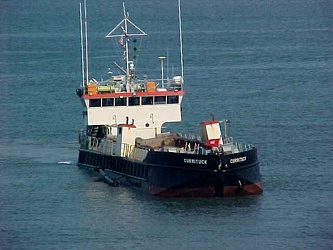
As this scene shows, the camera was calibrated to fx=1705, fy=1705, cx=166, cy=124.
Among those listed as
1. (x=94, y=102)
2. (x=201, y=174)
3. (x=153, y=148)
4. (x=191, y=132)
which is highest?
(x=94, y=102)

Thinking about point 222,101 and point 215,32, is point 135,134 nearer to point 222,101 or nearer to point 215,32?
point 222,101

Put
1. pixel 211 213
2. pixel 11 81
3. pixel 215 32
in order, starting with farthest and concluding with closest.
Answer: pixel 215 32, pixel 11 81, pixel 211 213

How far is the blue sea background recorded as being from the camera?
6456 cm

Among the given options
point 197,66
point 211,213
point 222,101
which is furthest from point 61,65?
point 211,213

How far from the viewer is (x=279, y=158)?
78.7 m

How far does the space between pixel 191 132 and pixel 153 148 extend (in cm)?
1315

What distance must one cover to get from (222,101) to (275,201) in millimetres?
30602

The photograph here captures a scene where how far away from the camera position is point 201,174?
228 feet

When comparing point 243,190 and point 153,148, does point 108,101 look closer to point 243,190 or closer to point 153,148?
point 153,148

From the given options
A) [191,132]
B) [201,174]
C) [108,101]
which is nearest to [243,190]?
[201,174]

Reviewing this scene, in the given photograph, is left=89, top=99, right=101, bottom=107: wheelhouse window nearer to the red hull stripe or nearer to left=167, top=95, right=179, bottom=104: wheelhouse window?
left=167, top=95, right=179, bottom=104: wheelhouse window

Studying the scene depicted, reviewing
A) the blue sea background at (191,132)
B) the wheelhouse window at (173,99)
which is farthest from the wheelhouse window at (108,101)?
the blue sea background at (191,132)

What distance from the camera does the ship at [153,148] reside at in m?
69.6

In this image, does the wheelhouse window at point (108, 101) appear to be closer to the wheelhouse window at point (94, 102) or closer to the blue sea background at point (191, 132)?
the wheelhouse window at point (94, 102)
